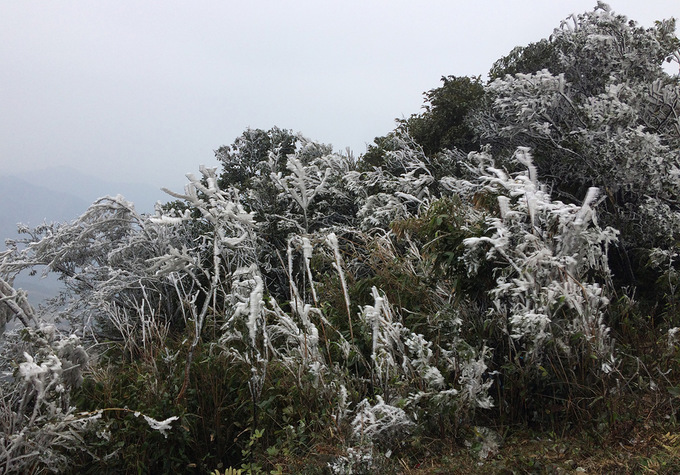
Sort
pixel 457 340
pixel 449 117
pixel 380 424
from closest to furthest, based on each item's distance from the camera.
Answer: pixel 380 424 < pixel 457 340 < pixel 449 117

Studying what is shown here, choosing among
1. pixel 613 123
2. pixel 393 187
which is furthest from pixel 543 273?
pixel 393 187

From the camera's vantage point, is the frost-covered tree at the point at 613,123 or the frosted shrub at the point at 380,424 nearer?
the frosted shrub at the point at 380,424

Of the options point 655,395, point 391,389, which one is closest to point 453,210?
point 391,389

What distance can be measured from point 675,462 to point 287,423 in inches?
85.1

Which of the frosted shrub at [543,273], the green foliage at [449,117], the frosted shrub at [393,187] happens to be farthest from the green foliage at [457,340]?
the green foliage at [449,117]

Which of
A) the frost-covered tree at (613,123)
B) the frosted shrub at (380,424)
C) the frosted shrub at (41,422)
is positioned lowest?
the frosted shrub at (41,422)

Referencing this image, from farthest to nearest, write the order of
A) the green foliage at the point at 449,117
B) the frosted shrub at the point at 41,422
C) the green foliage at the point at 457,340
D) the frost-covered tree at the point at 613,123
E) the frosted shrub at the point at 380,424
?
the green foliage at the point at 449,117
the frost-covered tree at the point at 613,123
the frosted shrub at the point at 41,422
the green foliage at the point at 457,340
the frosted shrub at the point at 380,424

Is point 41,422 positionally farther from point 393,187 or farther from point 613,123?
point 613,123

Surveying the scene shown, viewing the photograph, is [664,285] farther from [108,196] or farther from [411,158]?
[108,196]

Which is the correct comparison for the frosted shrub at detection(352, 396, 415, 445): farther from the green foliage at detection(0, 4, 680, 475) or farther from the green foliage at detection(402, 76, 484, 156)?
the green foliage at detection(402, 76, 484, 156)

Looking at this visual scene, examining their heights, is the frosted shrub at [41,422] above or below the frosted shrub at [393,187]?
below

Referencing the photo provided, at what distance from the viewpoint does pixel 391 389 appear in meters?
3.26

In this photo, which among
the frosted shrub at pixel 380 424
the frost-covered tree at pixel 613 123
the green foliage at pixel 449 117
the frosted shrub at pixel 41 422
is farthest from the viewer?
the green foliage at pixel 449 117

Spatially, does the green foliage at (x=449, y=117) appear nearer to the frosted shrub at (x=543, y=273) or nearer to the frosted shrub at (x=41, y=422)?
the frosted shrub at (x=543, y=273)
